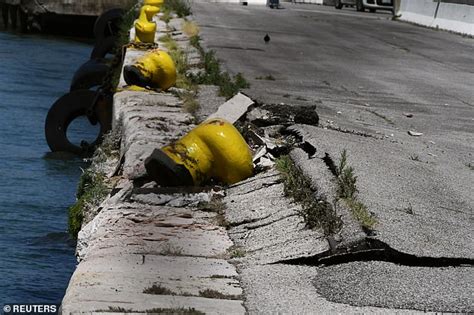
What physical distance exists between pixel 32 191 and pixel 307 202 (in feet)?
31.2

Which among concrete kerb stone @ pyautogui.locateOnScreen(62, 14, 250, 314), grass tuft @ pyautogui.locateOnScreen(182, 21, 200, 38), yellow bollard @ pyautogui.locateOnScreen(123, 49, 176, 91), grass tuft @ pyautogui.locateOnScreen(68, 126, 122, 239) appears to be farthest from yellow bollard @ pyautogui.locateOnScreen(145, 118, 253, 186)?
grass tuft @ pyautogui.locateOnScreen(182, 21, 200, 38)

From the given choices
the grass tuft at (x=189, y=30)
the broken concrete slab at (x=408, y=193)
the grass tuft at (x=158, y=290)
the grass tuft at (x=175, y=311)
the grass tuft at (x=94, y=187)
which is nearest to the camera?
the grass tuft at (x=175, y=311)

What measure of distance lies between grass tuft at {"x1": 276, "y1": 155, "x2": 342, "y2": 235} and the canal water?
2730mm

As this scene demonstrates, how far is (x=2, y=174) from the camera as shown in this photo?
18.4m


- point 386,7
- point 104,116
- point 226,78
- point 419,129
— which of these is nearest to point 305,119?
point 419,129

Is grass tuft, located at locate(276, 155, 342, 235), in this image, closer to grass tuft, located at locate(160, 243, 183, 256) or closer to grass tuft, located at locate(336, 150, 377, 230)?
grass tuft, located at locate(336, 150, 377, 230)

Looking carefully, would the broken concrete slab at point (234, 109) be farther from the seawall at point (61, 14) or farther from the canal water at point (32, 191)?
the seawall at point (61, 14)

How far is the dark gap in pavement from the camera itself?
720cm

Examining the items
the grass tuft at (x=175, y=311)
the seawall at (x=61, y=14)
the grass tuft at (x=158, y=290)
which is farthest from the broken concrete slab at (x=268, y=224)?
the seawall at (x=61, y=14)

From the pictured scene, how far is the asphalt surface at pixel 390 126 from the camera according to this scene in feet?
22.4

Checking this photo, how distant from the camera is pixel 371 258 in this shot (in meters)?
7.23

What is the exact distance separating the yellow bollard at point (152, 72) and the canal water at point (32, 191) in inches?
79.1

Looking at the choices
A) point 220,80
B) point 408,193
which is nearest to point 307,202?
point 408,193

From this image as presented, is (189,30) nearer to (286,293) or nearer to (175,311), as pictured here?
(286,293)
